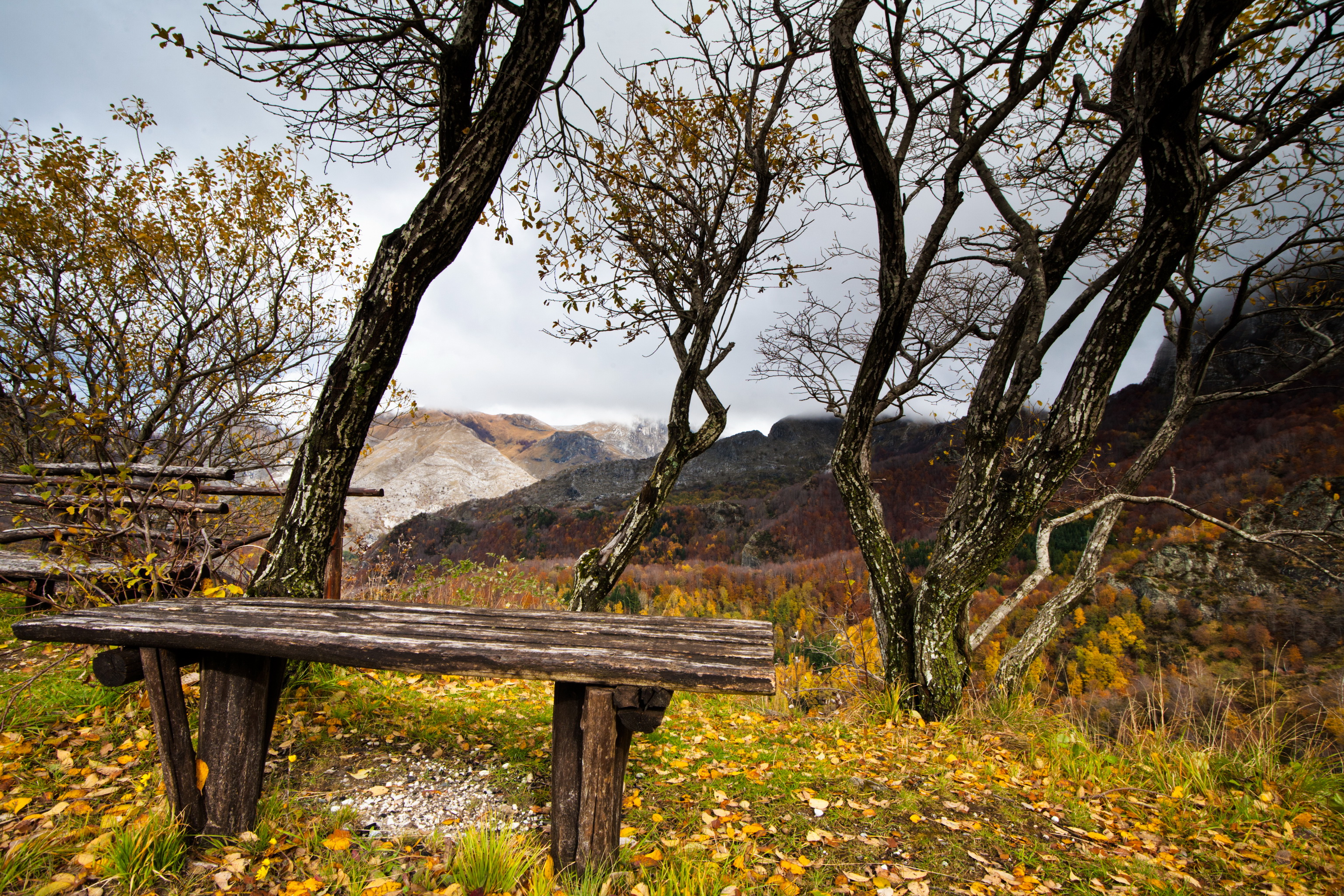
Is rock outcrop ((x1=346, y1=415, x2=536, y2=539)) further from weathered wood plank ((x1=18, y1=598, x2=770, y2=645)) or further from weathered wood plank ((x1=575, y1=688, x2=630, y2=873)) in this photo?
weathered wood plank ((x1=575, y1=688, x2=630, y2=873))

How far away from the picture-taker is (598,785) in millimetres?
1780

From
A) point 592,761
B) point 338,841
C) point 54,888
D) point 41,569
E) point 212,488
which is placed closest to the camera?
point 54,888

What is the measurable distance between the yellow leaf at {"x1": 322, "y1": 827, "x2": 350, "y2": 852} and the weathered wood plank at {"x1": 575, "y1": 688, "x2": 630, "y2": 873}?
76cm

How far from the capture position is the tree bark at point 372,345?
279 cm

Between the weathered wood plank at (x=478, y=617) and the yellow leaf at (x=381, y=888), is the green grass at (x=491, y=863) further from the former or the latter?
the weathered wood plank at (x=478, y=617)

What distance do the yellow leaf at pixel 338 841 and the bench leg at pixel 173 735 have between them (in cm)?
49

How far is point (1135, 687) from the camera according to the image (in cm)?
697

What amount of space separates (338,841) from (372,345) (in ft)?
6.87

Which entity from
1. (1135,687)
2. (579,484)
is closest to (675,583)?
(1135,687)

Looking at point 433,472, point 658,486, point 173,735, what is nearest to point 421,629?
point 173,735

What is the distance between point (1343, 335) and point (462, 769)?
8.92 m

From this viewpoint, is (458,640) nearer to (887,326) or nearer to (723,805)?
(723,805)

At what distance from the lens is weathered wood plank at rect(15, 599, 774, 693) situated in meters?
1.59

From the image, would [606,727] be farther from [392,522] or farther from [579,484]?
[392,522]
